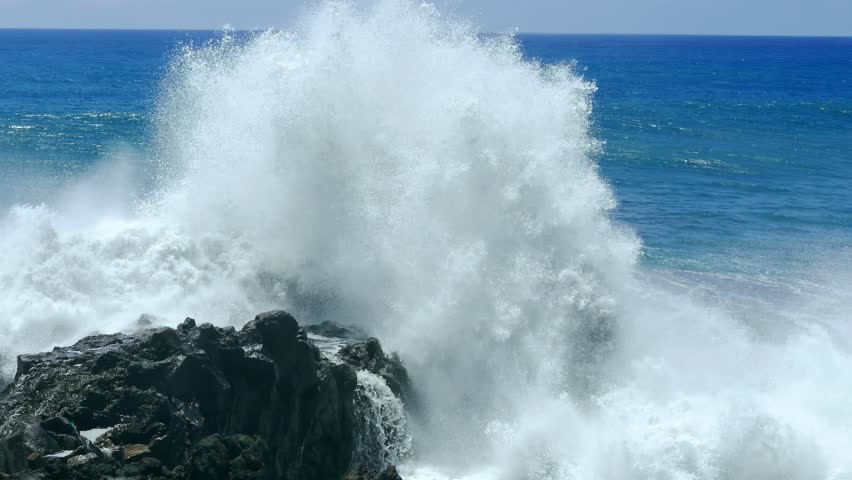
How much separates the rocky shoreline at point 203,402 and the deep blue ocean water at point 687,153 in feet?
56.9

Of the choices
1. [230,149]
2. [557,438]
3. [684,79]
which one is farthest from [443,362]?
[684,79]

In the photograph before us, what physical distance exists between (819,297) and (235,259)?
1621 centimetres

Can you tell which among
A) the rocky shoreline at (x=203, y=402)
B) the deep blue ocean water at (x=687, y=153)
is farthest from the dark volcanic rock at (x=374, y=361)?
the deep blue ocean water at (x=687, y=153)

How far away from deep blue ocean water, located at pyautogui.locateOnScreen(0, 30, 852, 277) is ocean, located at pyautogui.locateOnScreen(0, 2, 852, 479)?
2.17m

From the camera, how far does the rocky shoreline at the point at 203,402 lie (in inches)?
580

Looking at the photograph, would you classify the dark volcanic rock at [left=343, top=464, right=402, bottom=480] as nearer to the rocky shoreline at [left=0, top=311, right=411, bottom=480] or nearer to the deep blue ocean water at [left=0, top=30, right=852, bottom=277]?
the rocky shoreline at [left=0, top=311, right=411, bottom=480]

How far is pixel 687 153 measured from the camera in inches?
1945

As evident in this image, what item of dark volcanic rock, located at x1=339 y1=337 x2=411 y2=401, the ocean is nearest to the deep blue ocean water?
the ocean

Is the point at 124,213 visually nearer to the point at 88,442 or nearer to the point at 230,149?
the point at 230,149

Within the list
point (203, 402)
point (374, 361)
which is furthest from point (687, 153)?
point (203, 402)

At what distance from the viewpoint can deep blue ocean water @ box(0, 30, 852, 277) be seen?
111 feet

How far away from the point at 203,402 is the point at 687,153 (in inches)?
1491

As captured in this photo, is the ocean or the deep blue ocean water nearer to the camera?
Answer: the ocean

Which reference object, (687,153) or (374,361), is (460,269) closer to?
(374,361)
